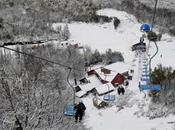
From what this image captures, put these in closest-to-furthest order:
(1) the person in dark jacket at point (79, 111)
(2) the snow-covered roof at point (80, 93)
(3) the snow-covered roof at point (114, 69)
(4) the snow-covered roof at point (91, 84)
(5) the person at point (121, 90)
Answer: (1) the person in dark jacket at point (79, 111) < (5) the person at point (121, 90) < (2) the snow-covered roof at point (80, 93) < (4) the snow-covered roof at point (91, 84) < (3) the snow-covered roof at point (114, 69)

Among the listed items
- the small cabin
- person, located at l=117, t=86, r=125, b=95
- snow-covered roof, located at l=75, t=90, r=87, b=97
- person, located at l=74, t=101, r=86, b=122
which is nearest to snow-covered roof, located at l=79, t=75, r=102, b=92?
snow-covered roof, located at l=75, t=90, r=87, b=97

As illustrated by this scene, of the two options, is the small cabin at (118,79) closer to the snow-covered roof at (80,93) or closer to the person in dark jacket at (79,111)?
the snow-covered roof at (80,93)

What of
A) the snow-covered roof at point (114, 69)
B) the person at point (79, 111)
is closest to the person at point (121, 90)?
the snow-covered roof at point (114, 69)

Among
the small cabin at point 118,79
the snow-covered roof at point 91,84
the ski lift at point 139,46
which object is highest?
the ski lift at point 139,46

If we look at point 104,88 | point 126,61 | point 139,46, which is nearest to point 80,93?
point 104,88

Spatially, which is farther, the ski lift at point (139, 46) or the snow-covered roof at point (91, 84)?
the ski lift at point (139, 46)

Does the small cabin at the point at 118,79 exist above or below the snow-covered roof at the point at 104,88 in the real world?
above

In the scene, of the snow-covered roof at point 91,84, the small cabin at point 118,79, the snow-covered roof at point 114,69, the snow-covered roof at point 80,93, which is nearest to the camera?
the snow-covered roof at point 80,93

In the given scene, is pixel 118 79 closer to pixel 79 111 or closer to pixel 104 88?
pixel 104 88
